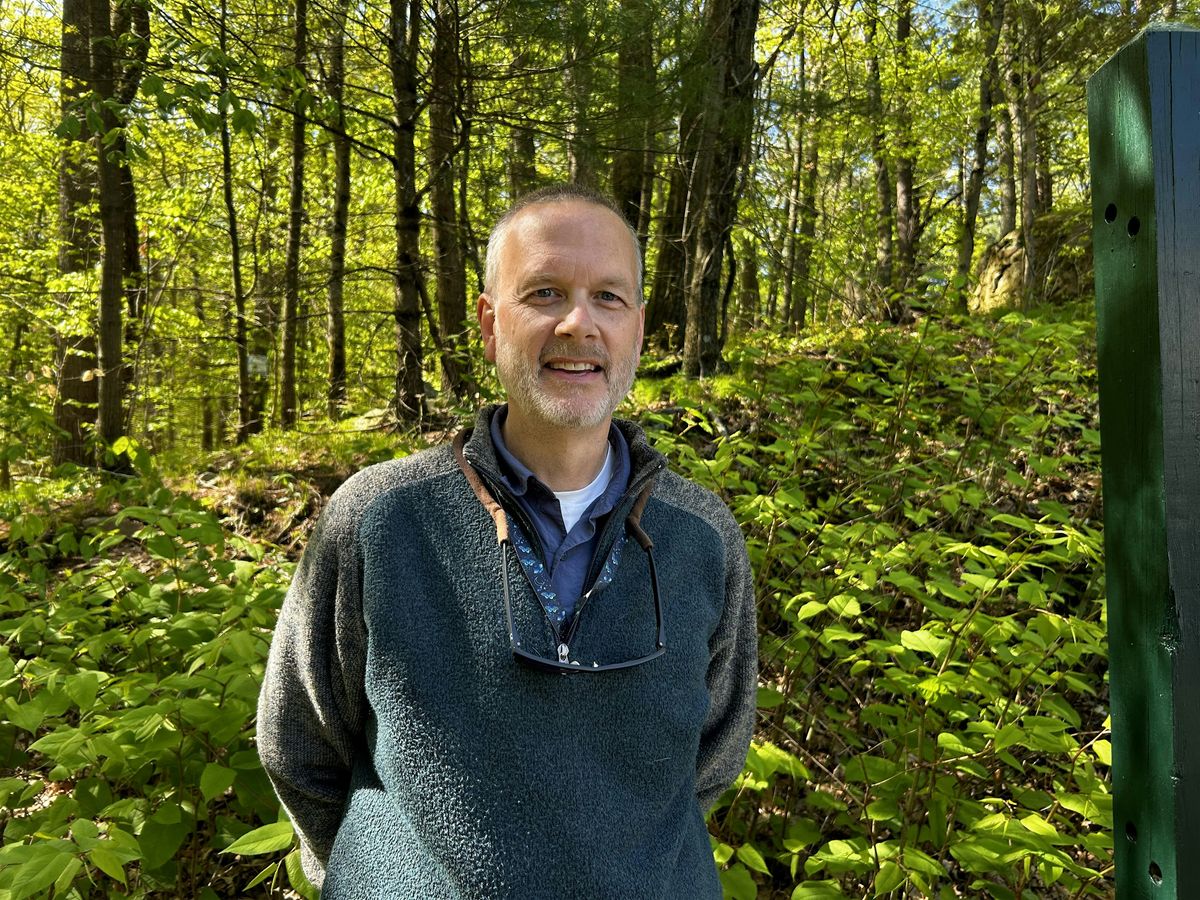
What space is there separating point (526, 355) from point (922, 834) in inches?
70.6

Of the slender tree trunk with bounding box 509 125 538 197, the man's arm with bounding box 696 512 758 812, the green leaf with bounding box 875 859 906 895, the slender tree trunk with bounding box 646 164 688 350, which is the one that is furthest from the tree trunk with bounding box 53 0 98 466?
the green leaf with bounding box 875 859 906 895

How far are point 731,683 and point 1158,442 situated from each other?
100 centimetres

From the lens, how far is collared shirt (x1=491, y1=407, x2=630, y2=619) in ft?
4.92

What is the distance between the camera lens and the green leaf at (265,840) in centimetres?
163

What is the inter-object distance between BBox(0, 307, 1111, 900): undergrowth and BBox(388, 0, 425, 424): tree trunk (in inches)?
97.2

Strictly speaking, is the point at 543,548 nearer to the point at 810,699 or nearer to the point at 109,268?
the point at 810,699

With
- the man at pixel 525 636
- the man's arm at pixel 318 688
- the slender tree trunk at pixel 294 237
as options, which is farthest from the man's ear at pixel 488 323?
the slender tree trunk at pixel 294 237

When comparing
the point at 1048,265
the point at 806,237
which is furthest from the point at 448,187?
the point at 1048,265

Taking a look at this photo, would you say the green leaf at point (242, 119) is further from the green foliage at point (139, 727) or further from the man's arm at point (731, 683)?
the man's arm at point (731, 683)

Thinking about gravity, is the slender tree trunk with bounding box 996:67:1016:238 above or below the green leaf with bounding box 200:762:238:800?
above

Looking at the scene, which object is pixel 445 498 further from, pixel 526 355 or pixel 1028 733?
pixel 1028 733

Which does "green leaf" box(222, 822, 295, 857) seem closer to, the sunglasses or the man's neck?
the sunglasses

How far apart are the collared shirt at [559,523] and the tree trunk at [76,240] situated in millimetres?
5605

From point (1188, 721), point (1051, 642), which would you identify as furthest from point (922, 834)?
point (1188, 721)
